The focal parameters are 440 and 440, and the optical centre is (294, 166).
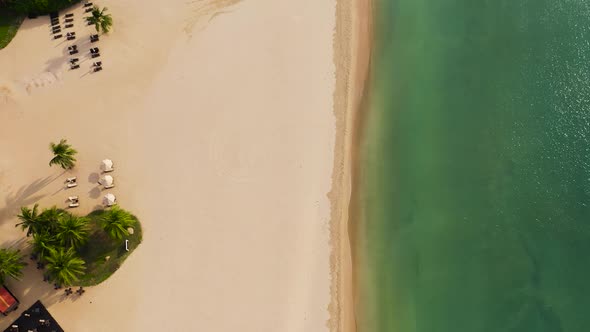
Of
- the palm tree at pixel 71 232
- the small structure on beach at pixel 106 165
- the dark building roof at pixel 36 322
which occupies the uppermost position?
the small structure on beach at pixel 106 165

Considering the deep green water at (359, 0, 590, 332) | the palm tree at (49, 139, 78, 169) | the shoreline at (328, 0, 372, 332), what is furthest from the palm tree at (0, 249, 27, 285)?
the deep green water at (359, 0, 590, 332)

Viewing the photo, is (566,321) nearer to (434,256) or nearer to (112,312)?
(434,256)

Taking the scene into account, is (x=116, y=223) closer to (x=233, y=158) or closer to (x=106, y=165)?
(x=106, y=165)

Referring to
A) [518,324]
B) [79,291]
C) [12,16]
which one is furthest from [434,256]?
[12,16]

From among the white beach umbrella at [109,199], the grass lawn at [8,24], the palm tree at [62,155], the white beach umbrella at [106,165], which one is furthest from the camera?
the grass lawn at [8,24]

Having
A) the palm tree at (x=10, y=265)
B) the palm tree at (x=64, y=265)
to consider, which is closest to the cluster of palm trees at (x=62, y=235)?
the palm tree at (x=64, y=265)

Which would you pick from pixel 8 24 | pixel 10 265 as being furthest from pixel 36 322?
pixel 8 24

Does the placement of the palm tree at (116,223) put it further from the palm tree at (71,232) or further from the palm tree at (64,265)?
the palm tree at (64,265)
